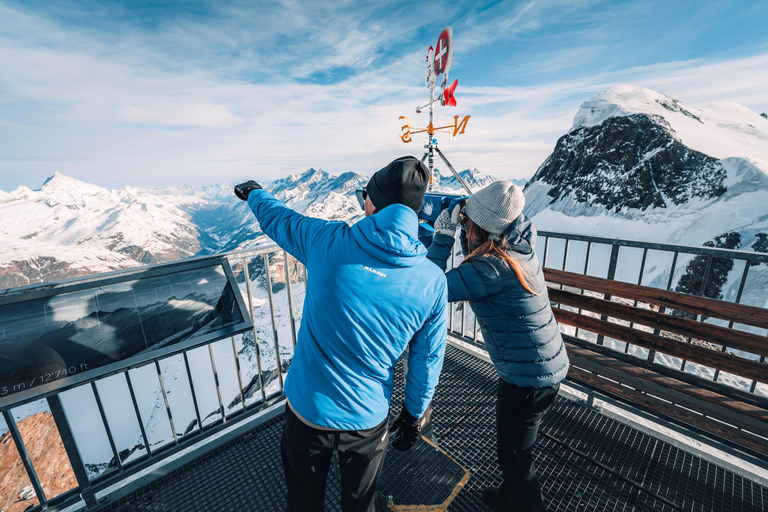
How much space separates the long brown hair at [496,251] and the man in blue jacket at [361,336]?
0.48 m

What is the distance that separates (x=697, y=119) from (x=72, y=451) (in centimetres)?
6987

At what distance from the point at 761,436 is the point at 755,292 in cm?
2942

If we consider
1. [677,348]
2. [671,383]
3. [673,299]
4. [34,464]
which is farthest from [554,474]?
[34,464]

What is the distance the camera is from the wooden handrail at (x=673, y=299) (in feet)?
8.89

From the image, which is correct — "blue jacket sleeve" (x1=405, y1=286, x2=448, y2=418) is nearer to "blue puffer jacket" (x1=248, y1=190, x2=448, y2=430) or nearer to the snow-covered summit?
"blue puffer jacket" (x1=248, y1=190, x2=448, y2=430)

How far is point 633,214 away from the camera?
3956cm

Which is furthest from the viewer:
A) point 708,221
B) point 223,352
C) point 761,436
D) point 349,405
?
point 223,352

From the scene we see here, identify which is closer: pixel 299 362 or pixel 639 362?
pixel 299 362

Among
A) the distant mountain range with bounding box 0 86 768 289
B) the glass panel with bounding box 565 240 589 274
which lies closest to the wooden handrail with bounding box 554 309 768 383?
the distant mountain range with bounding box 0 86 768 289

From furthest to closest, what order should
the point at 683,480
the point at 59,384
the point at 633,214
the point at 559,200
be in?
the point at 559,200, the point at 633,214, the point at 683,480, the point at 59,384

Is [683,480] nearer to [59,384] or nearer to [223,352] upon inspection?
[59,384]

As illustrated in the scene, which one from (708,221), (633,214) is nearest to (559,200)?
(633,214)

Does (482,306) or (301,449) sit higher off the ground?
(482,306)

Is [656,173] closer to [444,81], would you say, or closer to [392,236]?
[444,81]
